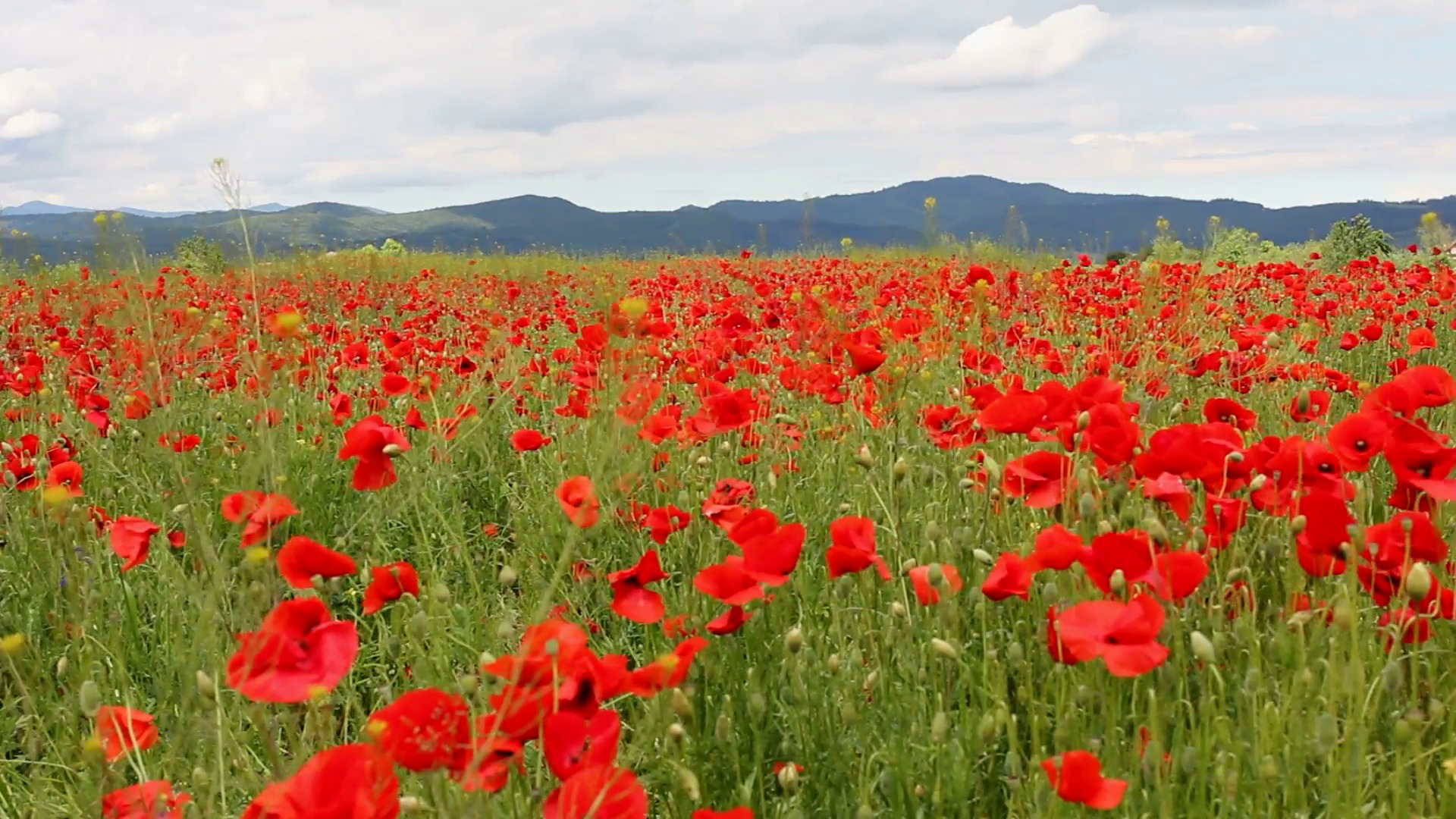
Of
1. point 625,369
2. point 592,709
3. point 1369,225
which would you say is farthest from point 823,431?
point 1369,225

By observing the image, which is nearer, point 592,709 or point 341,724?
point 592,709

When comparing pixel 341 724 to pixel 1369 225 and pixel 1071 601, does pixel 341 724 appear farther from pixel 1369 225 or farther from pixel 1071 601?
pixel 1369 225

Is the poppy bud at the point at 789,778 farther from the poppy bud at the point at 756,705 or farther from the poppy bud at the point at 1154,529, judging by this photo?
the poppy bud at the point at 1154,529

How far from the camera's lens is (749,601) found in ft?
5.24

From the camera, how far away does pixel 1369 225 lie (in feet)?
55.3

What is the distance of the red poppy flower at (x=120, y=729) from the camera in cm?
119

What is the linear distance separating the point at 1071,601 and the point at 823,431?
5.03ft

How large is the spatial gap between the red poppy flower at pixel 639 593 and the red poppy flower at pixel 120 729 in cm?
60

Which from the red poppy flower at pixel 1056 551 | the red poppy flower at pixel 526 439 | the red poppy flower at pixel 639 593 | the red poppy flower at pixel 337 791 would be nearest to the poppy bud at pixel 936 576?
the red poppy flower at pixel 1056 551

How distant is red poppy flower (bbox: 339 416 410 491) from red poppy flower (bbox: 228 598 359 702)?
668 millimetres

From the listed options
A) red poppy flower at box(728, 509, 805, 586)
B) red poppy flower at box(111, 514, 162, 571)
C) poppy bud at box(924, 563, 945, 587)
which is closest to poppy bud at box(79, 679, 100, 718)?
red poppy flower at box(111, 514, 162, 571)

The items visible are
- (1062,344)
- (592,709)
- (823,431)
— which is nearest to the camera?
(592,709)

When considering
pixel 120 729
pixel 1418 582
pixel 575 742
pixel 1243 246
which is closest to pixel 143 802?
pixel 120 729

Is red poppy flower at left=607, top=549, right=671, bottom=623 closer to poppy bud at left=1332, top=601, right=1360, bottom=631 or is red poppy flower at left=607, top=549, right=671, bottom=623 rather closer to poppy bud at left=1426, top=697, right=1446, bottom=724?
poppy bud at left=1332, top=601, right=1360, bottom=631
